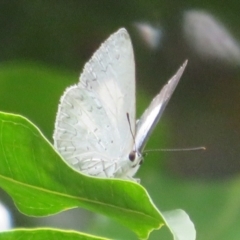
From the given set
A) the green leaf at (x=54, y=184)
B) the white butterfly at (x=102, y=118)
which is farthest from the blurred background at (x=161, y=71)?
the green leaf at (x=54, y=184)

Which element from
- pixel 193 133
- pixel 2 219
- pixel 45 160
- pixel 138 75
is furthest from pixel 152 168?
pixel 45 160

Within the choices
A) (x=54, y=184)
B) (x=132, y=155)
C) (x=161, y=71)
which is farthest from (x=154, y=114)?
(x=161, y=71)

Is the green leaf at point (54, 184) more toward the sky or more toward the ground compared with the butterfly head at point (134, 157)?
more toward the ground

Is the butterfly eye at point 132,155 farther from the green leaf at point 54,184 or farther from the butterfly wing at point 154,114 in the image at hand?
the green leaf at point 54,184

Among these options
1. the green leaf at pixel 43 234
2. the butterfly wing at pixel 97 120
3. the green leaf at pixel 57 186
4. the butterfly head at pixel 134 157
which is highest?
the butterfly wing at pixel 97 120

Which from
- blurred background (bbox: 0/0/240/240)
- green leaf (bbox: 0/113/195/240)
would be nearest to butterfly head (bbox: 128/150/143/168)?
green leaf (bbox: 0/113/195/240)

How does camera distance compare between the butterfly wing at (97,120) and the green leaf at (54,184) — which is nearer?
the green leaf at (54,184)

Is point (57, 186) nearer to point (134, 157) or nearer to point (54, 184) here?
point (54, 184)
